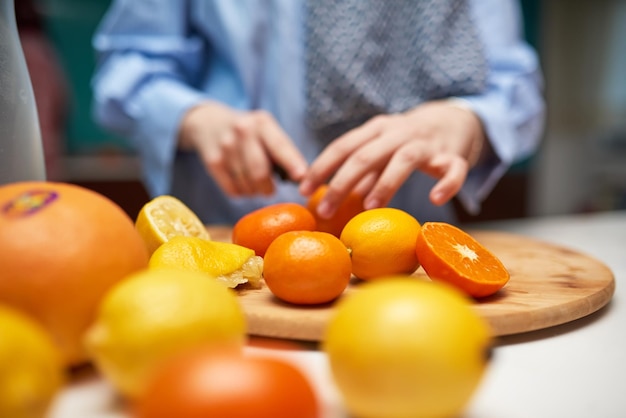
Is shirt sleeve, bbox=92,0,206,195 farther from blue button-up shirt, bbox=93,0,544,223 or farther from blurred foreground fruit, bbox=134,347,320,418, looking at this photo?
blurred foreground fruit, bbox=134,347,320,418

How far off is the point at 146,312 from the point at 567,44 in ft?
17.6

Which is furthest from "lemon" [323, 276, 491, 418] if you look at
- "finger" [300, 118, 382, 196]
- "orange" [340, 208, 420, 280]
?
"finger" [300, 118, 382, 196]

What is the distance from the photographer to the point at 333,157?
94 centimetres

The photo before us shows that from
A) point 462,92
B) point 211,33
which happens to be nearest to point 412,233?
point 462,92

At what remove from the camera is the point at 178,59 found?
1403 millimetres

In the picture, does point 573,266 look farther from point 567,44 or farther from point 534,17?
point 567,44

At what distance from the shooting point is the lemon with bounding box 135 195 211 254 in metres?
0.74

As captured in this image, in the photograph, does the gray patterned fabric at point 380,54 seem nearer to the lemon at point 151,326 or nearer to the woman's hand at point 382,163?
the woman's hand at point 382,163

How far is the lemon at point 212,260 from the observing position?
644 millimetres

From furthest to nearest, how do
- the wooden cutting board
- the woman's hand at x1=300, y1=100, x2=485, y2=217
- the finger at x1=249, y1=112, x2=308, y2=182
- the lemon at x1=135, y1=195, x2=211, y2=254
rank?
the finger at x1=249, y1=112, x2=308, y2=182
the woman's hand at x1=300, y1=100, x2=485, y2=217
the lemon at x1=135, y1=195, x2=211, y2=254
the wooden cutting board

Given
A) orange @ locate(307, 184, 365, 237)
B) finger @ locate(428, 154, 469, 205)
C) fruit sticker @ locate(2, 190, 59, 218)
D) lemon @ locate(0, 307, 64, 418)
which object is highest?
fruit sticker @ locate(2, 190, 59, 218)

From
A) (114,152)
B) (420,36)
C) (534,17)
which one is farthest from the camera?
(534,17)

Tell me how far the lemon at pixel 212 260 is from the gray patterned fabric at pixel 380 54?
62 centimetres

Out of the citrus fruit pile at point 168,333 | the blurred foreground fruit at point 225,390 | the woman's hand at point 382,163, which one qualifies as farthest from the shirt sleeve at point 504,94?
the blurred foreground fruit at point 225,390
